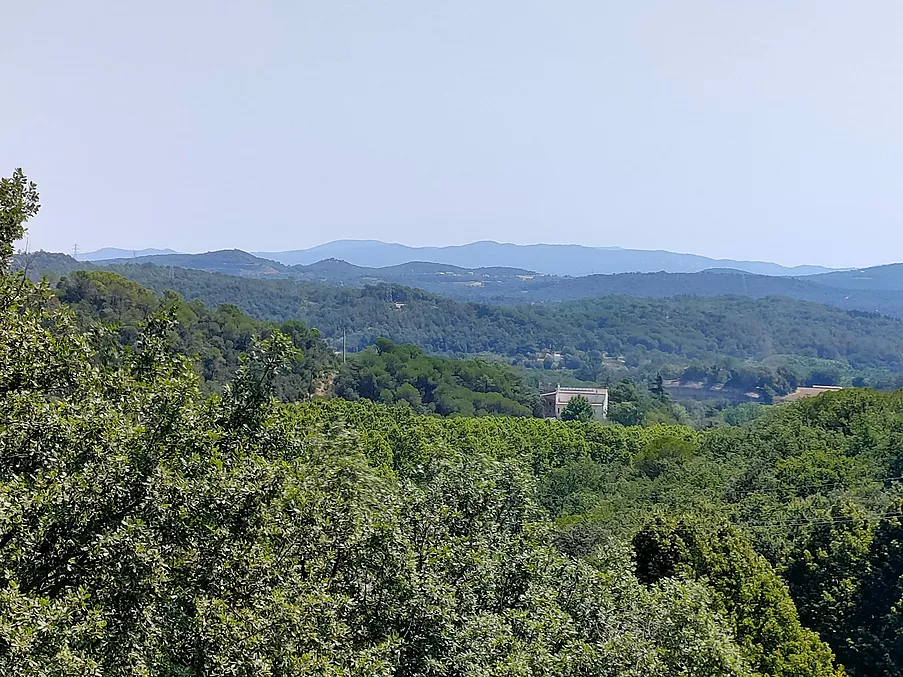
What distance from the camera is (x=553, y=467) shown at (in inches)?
1555

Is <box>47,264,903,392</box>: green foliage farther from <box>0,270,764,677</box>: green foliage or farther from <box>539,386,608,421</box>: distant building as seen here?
<box>0,270,764,677</box>: green foliage

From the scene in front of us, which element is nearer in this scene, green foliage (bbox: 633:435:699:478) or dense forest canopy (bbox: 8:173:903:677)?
dense forest canopy (bbox: 8:173:903:677)

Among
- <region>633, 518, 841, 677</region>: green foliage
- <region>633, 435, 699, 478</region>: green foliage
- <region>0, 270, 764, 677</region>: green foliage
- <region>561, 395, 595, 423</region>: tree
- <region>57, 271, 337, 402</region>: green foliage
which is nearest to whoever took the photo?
<region>0, 270, 764, 677</region>: green foliage

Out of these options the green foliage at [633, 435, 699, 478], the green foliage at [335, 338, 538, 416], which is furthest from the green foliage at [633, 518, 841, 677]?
the green foliage at [335, 338, 538, 416]

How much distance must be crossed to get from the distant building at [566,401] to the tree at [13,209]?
78424 mm

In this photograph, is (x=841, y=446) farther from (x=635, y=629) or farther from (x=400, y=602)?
(x=400, y=602)

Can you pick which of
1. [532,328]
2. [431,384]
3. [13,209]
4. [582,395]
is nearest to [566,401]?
[582,395]

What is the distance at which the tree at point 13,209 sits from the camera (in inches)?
305

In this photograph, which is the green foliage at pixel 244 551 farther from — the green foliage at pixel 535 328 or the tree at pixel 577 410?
the green foliage at pixel 535 328

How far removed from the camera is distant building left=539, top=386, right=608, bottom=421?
8756 cm

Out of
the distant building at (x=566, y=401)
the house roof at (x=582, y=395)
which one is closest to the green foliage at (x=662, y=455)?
the distant building at (x=566, y=401)

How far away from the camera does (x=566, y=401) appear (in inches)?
3627

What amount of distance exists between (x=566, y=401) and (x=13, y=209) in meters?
86.4

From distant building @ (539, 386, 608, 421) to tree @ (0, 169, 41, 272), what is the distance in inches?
3088
